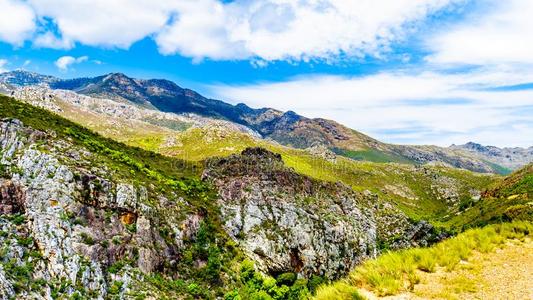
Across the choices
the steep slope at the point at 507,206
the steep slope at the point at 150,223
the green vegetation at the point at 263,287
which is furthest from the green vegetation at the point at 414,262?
the steep slope at the point at 507,206

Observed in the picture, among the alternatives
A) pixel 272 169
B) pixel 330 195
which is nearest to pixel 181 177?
pixel 272 169

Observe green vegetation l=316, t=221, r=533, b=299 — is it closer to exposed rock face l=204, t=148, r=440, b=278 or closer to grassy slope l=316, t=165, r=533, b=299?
grassy slope l=316, t=165, r=533, b=299

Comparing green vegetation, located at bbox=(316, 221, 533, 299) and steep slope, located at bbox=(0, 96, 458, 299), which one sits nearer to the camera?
green vegetation, located at bbox=(316, 221, 533, 299)

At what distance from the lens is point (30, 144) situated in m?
68.3

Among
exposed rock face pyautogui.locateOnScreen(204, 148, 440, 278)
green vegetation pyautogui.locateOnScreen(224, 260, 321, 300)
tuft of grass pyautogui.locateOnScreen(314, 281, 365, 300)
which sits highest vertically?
tuft of grass pyautogui.locateOnScreen(314, 281, 365, 300)

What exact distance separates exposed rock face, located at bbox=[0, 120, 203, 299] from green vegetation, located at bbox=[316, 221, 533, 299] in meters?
47.0

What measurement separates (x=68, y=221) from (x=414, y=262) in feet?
194

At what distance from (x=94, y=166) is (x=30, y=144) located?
11.9m

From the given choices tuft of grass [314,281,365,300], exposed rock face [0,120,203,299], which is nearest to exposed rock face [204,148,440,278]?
exposed rock face [0,120,203,299]

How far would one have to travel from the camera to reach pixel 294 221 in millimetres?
102500

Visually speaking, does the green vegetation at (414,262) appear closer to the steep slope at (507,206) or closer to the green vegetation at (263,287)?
the green vegetation at (263,287)

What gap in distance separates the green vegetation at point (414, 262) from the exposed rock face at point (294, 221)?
75113 mm

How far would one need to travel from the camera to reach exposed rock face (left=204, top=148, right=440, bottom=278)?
9488cm

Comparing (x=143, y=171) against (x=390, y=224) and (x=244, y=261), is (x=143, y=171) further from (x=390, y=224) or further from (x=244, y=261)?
(x=390, y=224)
